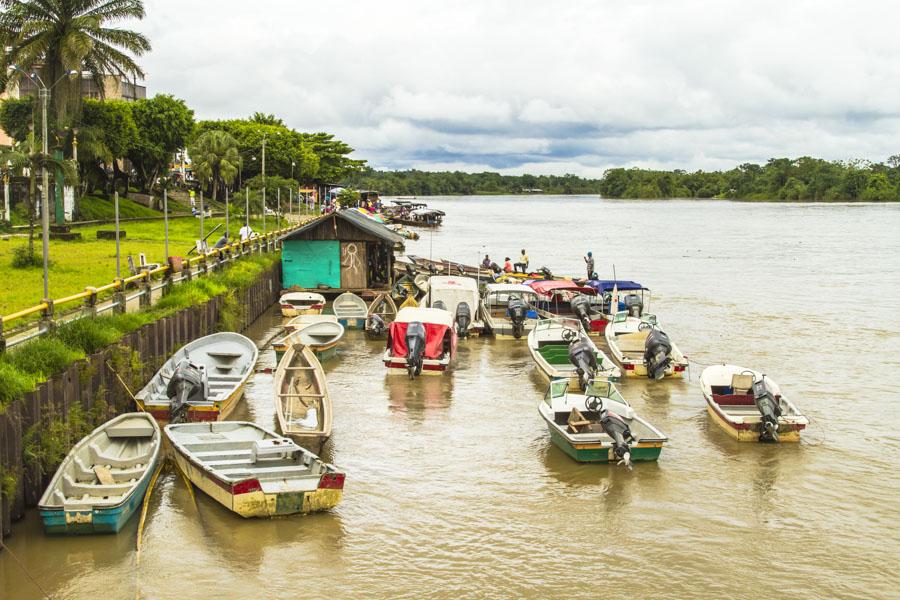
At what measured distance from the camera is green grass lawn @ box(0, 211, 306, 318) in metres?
26.2

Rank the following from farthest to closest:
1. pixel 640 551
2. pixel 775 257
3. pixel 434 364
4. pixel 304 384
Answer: pixel 775 257
pixel 434 364
pixel 304 384
pixel 640 551

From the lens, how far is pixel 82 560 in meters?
13.2

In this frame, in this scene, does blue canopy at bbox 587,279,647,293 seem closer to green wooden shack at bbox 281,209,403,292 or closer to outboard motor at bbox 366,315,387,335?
green wooden shack at bbox 281,209,403,292

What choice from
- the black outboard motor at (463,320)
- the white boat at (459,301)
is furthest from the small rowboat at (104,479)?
the white boat at (459,301)

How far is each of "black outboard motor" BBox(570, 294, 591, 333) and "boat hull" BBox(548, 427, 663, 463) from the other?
49.3ft

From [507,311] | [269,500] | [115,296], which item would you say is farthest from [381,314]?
[269,500]

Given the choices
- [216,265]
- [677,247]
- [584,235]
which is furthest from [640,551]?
[584,235]

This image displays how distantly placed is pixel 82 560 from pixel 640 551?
345 inches

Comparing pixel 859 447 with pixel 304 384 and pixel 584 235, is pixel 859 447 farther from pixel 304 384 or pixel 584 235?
pixel 584 235

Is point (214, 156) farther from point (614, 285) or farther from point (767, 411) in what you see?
point (767, 411)

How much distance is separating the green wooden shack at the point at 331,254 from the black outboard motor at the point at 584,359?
55.3ft

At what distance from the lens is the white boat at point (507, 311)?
32938 millimetres

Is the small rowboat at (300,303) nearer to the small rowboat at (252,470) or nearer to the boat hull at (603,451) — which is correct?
the small rowboat at (252,470)

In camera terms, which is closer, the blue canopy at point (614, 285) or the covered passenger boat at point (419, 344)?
the covered passenger boat at point (419, 344)
